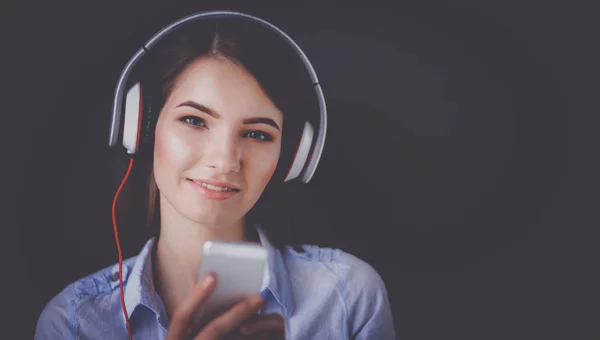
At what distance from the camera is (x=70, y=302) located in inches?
36.9

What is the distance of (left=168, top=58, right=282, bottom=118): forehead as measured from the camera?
883 mm

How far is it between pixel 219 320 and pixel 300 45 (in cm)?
57

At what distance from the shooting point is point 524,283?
106cm

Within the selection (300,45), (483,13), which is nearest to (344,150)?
(300,45)

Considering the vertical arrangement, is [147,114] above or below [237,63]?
below

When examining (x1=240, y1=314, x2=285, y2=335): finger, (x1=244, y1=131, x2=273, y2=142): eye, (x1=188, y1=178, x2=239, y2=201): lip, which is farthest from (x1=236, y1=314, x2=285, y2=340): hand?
(x1=244, y1=131, x2=273, y2=142): eye

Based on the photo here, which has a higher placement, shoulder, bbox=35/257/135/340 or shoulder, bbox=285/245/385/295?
shoulder, bbox=285/245/385/295

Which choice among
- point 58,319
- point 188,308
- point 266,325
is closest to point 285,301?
point 266,325

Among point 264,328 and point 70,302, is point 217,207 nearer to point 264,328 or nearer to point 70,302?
point 264,328

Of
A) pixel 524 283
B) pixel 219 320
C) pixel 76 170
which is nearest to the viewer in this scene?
pixel 219 320

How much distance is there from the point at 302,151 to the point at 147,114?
31cm

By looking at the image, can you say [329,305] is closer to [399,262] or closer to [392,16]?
[399,262]

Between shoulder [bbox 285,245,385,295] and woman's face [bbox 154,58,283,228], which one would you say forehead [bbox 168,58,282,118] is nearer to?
woman's face [bbox 154,58,283,228]

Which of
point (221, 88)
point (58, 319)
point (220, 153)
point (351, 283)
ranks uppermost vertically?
point (221, 88)
